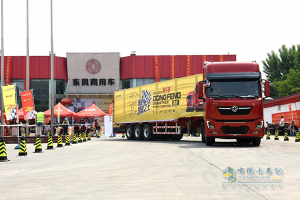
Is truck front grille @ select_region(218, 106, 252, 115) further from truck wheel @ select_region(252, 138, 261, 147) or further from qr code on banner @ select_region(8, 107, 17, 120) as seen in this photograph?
qr code on banner @ select_region(8, 107, 17, 120)

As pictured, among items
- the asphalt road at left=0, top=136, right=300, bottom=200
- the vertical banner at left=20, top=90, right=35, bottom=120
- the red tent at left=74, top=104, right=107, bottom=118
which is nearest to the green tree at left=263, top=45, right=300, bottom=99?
the red tent at left=74, top=104, right=107, bottom=118

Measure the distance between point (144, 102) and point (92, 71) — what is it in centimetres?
2505

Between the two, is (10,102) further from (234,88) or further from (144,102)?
(234,88)

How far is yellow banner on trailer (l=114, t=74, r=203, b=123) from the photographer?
23188mm

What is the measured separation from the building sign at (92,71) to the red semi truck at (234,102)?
113ft

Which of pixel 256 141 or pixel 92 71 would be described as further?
pixel 92 71

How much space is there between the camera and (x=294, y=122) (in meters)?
37.2

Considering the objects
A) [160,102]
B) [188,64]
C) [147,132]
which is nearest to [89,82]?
[188,64]

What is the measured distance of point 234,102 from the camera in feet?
58.2

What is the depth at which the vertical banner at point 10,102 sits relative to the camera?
2466 cm

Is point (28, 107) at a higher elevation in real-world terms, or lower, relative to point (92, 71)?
lower

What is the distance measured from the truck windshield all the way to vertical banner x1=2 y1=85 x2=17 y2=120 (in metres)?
12.8

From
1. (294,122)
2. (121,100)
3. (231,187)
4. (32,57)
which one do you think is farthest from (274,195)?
(32,57)

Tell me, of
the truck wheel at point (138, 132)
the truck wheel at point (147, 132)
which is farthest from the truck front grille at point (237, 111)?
the truck wheel at point (138, 132)
